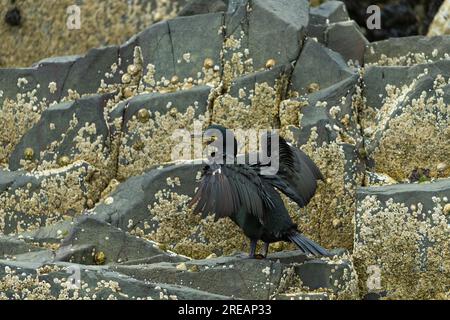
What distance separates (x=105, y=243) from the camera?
18203mm

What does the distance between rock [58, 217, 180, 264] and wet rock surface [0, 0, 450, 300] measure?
0.02m

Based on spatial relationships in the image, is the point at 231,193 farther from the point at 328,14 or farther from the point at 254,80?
the point at 328,14

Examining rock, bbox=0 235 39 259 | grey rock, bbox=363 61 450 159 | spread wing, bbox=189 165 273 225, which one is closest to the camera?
spread wing, bbox=189 165 273 225

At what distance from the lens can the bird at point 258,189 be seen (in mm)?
17031

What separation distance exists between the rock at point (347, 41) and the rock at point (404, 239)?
356cm

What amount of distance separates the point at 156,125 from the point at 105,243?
2.62 meters

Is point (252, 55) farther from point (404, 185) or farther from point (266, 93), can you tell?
point (404, 185)

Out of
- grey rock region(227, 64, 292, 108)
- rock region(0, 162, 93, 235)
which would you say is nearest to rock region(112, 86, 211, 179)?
grey rock region(227, 64, 292, 108)

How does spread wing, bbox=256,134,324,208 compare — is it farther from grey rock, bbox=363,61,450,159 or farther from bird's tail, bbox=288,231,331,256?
grey rock, bbox=363,61,450,159

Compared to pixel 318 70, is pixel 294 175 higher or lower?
lower

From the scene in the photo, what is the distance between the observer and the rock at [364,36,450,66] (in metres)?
20.7

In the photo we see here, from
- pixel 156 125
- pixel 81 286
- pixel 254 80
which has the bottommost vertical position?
pixel 81 286

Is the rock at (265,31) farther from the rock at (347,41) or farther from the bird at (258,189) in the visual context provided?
the bird at (258,189)

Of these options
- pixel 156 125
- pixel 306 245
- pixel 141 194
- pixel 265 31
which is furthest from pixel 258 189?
pixel 265 31
